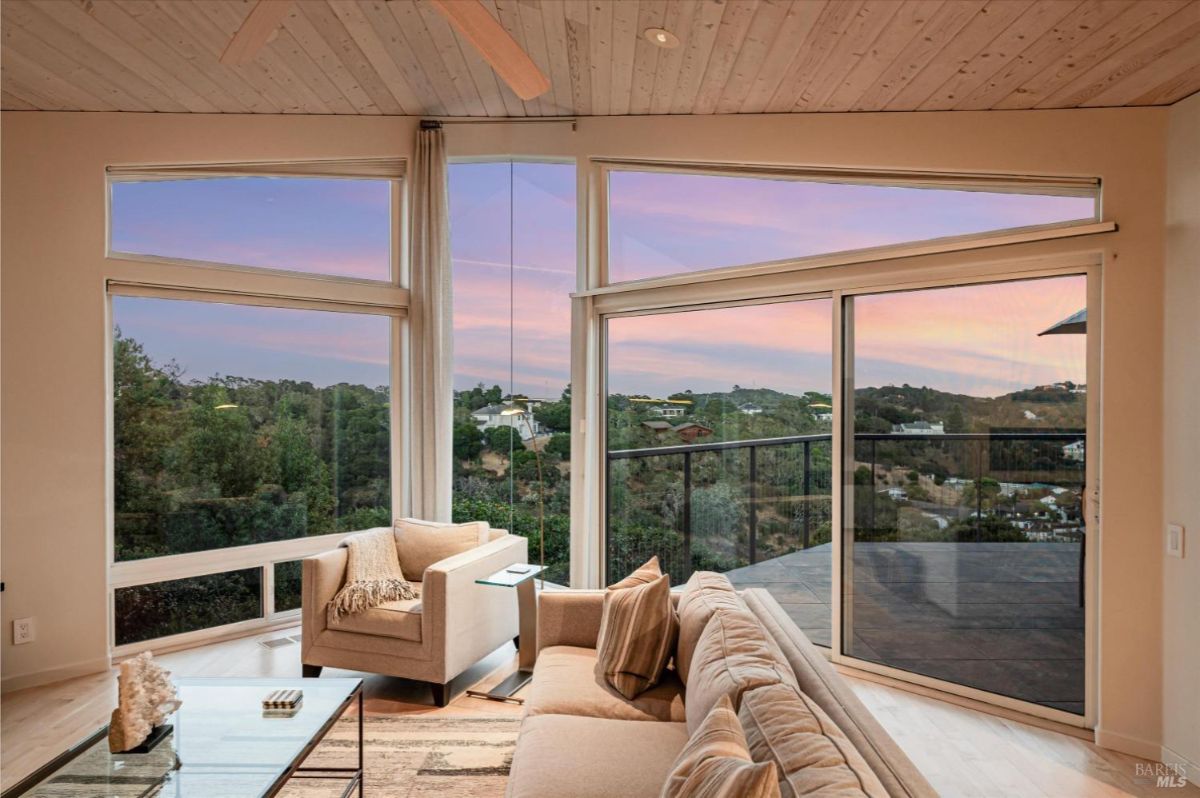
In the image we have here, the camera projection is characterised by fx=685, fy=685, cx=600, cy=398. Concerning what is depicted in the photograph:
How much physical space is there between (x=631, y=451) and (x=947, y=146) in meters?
2.47

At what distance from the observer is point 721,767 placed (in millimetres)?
1302

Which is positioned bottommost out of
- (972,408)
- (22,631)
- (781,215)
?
(22,631)

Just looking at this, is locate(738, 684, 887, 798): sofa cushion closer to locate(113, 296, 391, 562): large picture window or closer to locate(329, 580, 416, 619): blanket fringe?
locate(329, 580, 416, 619): blanket fringe

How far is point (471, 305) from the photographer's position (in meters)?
4.79

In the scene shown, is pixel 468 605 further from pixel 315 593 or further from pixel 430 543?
pixel 315 593

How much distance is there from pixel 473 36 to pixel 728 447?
2742mm

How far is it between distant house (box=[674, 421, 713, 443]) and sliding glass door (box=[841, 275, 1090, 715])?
88 cm

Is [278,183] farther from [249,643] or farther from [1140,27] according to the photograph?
[1140,27]

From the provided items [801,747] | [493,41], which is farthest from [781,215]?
[801,747]

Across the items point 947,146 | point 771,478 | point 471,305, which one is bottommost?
point 771,478

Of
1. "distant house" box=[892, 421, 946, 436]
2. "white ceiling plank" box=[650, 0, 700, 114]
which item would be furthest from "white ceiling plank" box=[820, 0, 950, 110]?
"distant house" box=[892, 421, 946, 436]

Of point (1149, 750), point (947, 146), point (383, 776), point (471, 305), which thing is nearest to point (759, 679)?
point (383, 776)

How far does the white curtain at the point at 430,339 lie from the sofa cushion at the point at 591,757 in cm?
256

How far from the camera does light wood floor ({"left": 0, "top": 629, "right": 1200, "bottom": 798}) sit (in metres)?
2.67
